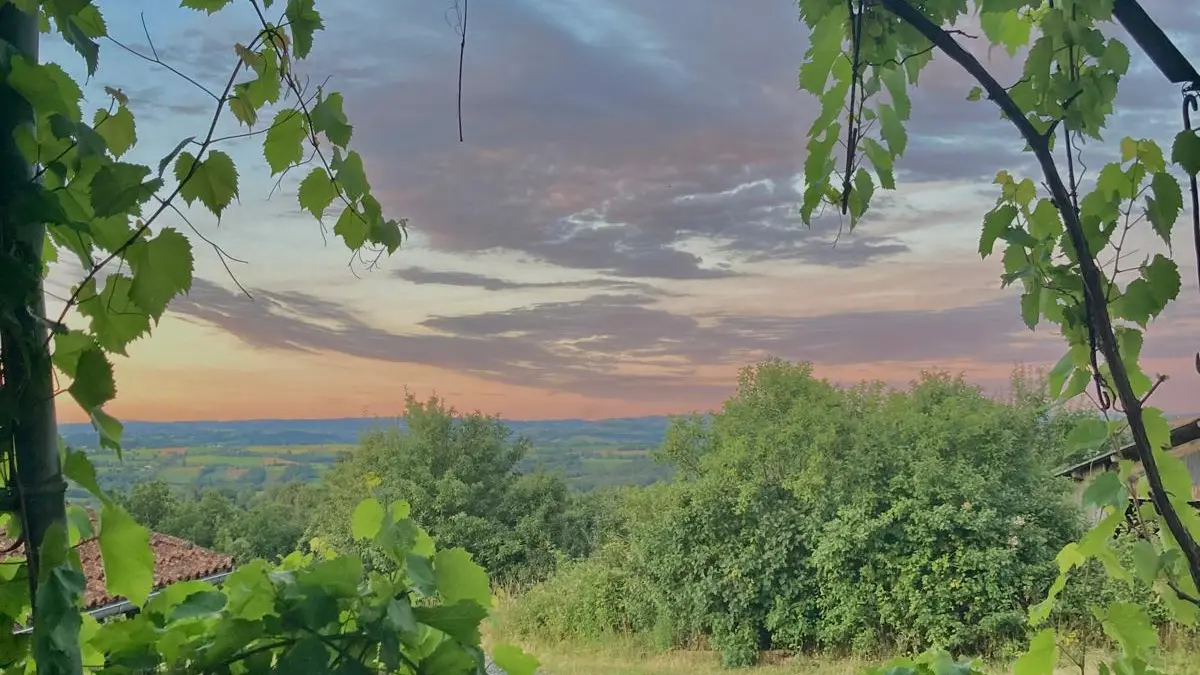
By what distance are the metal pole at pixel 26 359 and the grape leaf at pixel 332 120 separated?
0.39 feet

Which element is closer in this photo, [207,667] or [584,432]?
[207,667]

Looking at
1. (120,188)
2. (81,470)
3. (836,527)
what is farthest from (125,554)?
(836,527)

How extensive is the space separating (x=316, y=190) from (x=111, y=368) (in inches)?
6.3

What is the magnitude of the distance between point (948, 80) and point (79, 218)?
47.8 inches

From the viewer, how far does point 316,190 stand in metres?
0.45

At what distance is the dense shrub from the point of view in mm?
4215

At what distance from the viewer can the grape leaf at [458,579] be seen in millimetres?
384

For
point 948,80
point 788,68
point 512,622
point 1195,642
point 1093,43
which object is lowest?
point 512,622

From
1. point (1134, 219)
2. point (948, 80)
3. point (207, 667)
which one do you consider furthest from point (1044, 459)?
point (207, 667)

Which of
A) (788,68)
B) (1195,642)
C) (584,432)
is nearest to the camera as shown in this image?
(788,68)

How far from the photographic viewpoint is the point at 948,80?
1255 millimetres

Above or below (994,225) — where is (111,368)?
below

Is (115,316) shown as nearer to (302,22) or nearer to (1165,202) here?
(302,22)

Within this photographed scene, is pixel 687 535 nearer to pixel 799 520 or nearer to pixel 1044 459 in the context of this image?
pixel 799 520
